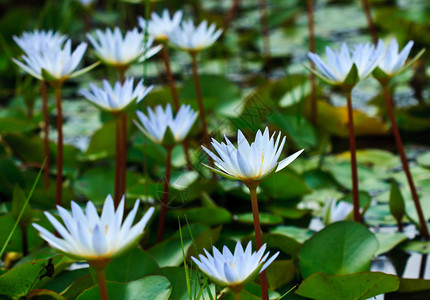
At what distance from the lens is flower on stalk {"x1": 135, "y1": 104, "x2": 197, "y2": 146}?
1047 millimetres

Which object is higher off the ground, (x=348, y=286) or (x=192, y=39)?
(x=192, y=39)

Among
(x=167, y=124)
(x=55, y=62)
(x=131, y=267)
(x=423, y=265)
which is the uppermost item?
(x=55, y=62)

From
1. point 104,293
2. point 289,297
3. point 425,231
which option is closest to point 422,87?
point 425,231

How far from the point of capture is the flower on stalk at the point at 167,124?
41.2 inches

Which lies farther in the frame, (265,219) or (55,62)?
(265,219)

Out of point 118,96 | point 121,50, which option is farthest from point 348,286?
point 121,50

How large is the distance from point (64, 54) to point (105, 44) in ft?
0.38

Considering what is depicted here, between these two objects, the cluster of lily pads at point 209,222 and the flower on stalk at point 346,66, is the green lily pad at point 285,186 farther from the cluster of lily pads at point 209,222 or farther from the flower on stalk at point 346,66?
the flower on stalk at point 346,66

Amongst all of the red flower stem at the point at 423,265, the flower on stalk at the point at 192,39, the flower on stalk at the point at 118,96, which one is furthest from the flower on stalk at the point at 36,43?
the red flower stem at the point at 423,265

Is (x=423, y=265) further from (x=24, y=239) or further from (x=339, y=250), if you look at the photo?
(x=24, y=239)

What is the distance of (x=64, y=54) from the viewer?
1087 mm

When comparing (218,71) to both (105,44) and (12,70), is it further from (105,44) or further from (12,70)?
(105,44)

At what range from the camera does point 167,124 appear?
1069 mm

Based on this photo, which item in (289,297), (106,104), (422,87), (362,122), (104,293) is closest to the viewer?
(104,293)
